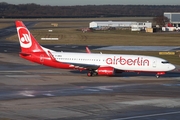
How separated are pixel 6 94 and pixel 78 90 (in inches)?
291

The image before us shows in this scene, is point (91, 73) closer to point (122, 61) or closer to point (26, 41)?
point (122, 61)

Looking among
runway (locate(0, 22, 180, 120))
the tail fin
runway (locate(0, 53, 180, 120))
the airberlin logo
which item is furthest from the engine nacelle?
the airberlin logo

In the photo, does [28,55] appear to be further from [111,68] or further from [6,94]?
[6,94]

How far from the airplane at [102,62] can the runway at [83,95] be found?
108cm

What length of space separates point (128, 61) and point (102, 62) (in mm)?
3194

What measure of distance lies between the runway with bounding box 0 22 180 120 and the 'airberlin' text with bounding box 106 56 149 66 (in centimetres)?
177

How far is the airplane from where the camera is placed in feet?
194

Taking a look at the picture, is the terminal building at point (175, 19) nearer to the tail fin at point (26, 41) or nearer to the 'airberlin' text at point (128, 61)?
the 'airberlin' text at point (128, 61)

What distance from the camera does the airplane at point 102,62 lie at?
59.1 m

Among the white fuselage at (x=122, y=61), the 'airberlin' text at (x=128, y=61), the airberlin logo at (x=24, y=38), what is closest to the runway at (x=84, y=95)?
the white fuselage at (x=122, y=61)

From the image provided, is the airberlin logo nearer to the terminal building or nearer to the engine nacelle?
the engine nacelle

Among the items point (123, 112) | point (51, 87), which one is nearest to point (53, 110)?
point (123, 112)

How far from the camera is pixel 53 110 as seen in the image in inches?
1494

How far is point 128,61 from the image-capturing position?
5922 centimetres
